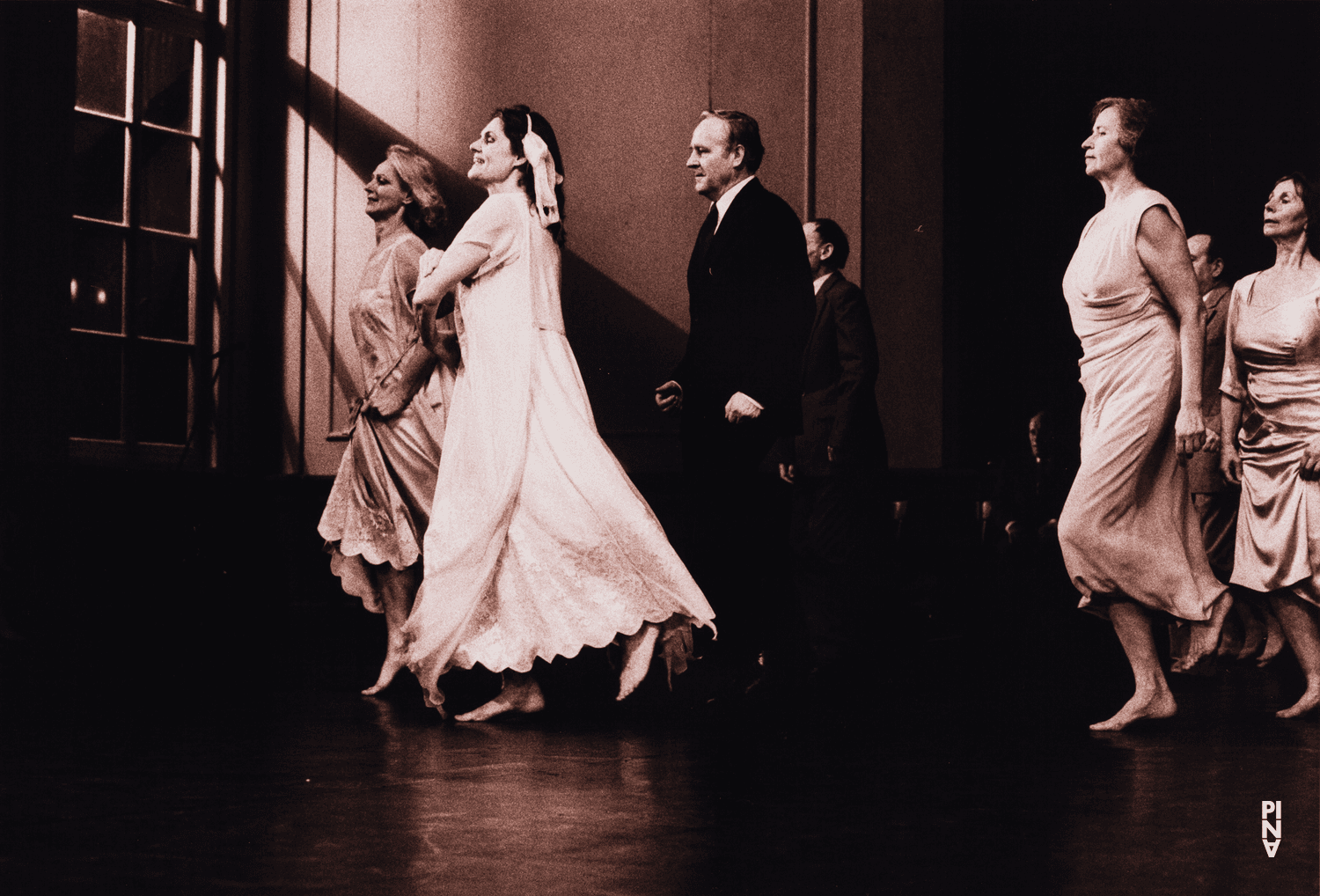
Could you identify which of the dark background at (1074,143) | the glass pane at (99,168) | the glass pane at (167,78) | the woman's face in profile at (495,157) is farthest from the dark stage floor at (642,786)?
the dark background at (1074,143)

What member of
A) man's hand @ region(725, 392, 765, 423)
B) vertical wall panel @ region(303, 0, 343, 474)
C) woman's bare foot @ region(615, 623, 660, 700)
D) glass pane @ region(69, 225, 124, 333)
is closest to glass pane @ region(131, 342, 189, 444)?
glass pane @ region(69, 225, 124, 333)

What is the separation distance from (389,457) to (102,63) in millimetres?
3451

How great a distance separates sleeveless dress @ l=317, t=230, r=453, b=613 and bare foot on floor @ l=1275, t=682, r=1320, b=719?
2.72 m

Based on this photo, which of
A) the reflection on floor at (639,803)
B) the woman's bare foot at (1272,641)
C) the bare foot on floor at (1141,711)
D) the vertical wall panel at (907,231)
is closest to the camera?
the reflection on floor at (639,803)

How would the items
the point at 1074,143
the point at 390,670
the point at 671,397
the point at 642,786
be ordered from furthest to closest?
the point at 1074,143
the point at 390,670
the point at 671,397
the point at 642,786

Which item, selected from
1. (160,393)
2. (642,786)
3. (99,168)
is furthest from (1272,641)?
(99,168)

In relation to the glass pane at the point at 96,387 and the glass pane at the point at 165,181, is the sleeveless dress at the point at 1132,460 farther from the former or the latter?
the glass pane at the point at 165,181

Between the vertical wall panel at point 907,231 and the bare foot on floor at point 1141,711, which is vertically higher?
the vertical wall panel at point 907,231

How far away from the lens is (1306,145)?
9.99 m

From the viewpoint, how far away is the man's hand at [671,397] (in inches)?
183

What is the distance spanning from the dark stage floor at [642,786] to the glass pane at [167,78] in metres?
2.86

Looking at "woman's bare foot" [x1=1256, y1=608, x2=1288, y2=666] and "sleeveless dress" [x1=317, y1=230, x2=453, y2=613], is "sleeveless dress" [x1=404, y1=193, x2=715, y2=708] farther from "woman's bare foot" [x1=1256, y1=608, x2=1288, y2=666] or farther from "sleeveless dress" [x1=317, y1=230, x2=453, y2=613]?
"woman's bare foot" [x1=1256, y1=608, x2=1288, y2=666]

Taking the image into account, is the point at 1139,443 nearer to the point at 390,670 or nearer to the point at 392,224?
the point at 390,670

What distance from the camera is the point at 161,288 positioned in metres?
7.60
